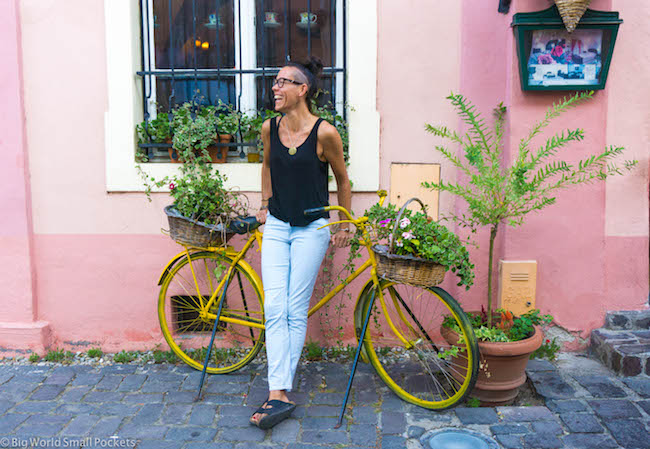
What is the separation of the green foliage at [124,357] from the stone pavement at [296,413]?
233 mm

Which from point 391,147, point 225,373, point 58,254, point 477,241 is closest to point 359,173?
point 391,147

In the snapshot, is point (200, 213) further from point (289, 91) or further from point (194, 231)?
point (289, 91)

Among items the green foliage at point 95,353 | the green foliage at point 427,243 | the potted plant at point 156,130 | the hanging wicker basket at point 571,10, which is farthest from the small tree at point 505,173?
the green foliage at point 95,353

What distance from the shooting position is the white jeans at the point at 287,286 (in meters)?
3.40

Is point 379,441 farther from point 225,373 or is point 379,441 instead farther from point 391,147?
point 391,147

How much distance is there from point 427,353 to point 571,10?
243cm

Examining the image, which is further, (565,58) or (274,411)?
(565,58)

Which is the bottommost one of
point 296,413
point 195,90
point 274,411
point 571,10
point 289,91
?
point 296,413

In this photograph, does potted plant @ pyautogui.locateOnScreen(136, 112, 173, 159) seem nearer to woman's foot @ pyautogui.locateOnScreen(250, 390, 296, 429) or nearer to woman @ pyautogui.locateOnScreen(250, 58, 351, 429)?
woman @ pyautogui.locateOnScreen(250, 58, 351, 429)

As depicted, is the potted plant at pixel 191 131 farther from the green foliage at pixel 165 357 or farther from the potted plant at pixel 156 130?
the green foliage at pixel 165 357

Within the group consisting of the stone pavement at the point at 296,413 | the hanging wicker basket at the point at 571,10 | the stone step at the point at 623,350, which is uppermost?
the hanging wicker basket at the point at 571,10

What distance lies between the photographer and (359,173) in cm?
436

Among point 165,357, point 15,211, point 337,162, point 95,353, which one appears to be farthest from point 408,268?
point 15,211

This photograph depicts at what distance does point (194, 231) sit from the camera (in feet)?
12.4
